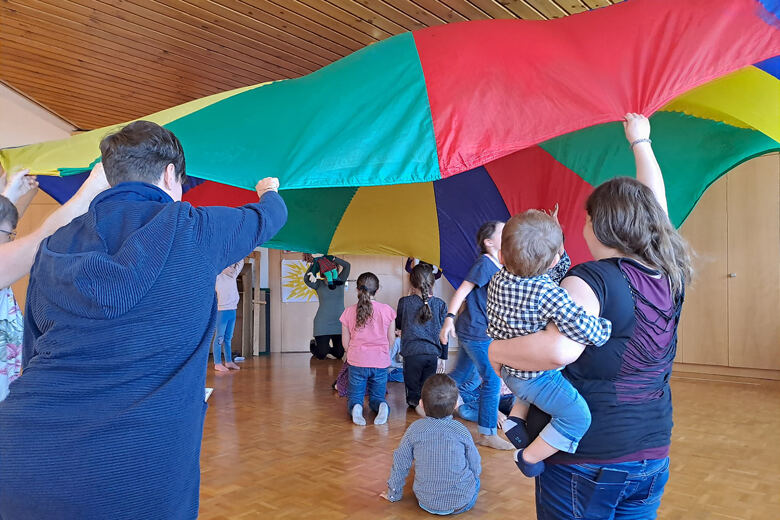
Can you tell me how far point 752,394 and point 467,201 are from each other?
3.85m

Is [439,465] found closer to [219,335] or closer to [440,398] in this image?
[440,398]

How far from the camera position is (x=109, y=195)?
1.19 metres

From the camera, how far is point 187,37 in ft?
17.3

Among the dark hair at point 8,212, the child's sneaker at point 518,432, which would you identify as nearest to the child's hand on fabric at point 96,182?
the dark hair at point 8,212

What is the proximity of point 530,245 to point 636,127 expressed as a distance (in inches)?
29.1

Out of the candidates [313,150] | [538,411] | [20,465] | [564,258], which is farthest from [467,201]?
[20,465]

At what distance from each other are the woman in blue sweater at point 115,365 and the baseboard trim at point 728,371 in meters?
6.95

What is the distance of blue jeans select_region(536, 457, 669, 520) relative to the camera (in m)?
1.26

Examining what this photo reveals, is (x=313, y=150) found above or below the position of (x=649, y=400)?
above

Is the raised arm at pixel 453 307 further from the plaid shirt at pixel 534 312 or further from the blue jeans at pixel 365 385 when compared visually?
the plaid shirt at pixel 534 312

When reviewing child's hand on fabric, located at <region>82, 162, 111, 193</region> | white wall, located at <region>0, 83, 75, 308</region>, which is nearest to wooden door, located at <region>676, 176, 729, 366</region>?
child's hand on fabric, located at <region>82, 162, 111, 193</region>

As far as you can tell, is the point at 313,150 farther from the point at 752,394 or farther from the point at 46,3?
the point at 752,394

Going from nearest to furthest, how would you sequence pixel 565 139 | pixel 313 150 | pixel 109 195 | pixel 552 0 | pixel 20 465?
pixel 20 465
pixel 109 195
pixel 313 150
pixel 565 139
pixel 552 0

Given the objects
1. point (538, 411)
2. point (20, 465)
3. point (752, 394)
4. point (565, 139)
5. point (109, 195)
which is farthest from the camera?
→ point (752, 394)
